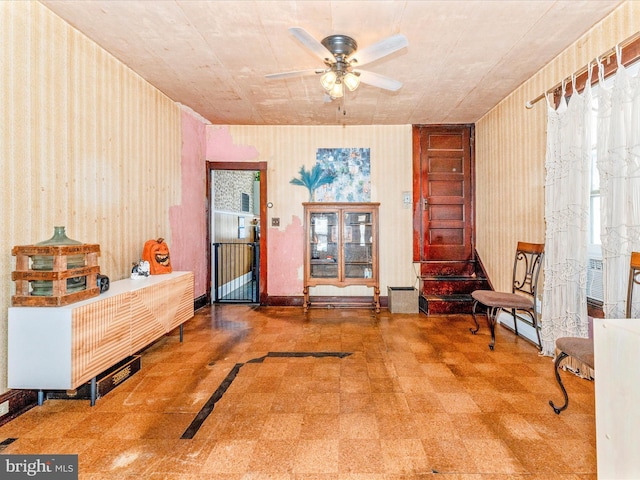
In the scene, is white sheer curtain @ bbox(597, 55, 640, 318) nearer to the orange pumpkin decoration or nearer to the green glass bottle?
the green glass bottle

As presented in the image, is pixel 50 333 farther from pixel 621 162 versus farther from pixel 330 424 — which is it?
pixel 621 162

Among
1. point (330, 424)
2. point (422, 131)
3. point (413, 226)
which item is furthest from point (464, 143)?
point (330, 424)

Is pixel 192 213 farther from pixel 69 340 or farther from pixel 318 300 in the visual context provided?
pixel 69 340

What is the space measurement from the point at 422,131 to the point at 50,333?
475cm

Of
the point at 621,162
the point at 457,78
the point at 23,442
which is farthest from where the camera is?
the point at 457,78

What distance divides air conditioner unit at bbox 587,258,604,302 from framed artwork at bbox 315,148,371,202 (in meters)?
2.82

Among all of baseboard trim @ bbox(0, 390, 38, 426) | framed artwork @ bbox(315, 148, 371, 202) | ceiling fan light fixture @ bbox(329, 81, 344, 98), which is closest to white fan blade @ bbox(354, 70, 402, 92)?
ceiling fan light fixture @ bbox(329, 81, 344, 98)

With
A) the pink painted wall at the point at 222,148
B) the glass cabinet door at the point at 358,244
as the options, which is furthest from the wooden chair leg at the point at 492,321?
the pink painted wall at the point at 222,148

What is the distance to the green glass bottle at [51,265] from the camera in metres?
2.00

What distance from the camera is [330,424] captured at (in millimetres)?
1958

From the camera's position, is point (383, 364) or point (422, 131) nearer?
point (383, 364)

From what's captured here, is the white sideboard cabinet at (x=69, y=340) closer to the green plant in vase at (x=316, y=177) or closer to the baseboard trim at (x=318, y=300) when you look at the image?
the baseboard trim at (x=318, y=300)

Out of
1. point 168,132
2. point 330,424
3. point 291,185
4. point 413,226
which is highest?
point 168,132

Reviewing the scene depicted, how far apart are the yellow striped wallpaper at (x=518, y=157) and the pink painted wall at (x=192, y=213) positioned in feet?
13.0
